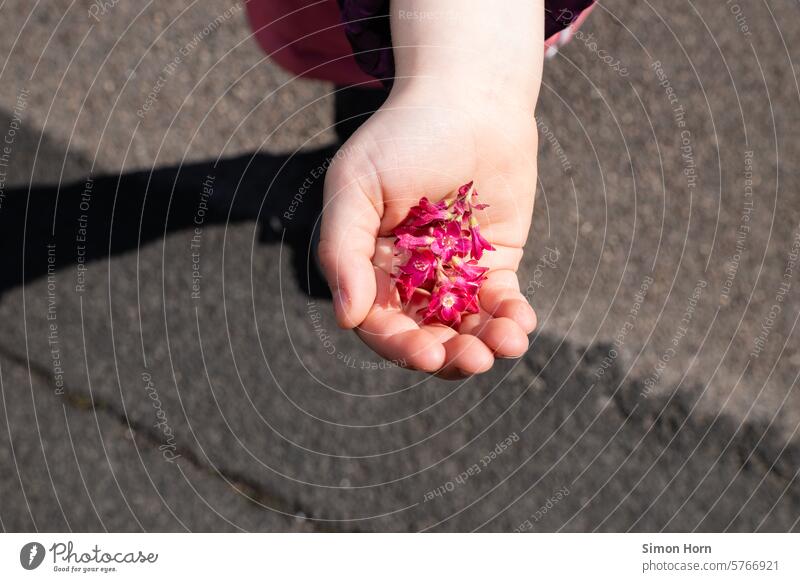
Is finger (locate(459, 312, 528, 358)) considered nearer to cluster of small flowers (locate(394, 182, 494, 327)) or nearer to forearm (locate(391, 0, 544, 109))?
cluster of small flowers (locate(394, 182, 494, 327))

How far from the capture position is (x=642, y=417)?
8.94ft

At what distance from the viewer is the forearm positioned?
1.97 m

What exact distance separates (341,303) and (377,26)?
0.78m

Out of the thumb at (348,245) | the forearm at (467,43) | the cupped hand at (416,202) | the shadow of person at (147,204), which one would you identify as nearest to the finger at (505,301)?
the cupped hand at (416,202)

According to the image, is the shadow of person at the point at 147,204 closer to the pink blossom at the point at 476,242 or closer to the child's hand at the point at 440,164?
the child's hand at the point at 440,164

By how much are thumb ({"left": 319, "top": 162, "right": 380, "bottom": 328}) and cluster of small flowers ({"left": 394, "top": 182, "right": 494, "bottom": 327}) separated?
0.11 meters

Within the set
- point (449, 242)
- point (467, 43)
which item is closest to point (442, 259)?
point (449, 242)

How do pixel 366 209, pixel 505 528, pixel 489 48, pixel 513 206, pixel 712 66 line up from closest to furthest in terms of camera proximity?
pixel 366 209 < pixel 489 48 < pixel 513 206 < pixel 505 528 < pixel 712 66

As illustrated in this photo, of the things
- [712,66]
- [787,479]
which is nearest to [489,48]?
[712,66]

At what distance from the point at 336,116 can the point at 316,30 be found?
20.5 inches

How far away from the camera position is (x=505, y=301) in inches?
77.8

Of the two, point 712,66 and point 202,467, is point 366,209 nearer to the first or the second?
point 202,467

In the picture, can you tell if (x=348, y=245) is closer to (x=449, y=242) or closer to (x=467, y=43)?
(x=449, y=242)
